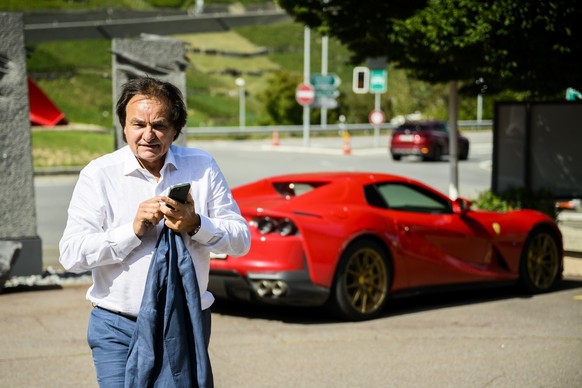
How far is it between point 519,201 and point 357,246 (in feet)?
22.5

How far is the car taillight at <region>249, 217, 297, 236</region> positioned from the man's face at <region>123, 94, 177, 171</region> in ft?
17.0

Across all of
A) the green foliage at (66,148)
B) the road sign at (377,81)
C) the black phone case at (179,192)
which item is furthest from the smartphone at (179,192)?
the road sign at (377,81)

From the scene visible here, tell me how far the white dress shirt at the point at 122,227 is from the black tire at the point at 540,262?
24.4ft

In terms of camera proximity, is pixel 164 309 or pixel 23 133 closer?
pixel 164 309

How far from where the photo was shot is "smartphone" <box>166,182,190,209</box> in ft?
11.9

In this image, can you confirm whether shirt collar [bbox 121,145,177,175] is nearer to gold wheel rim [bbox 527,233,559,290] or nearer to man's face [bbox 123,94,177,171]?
man's face [bbox 123,94,177,171]

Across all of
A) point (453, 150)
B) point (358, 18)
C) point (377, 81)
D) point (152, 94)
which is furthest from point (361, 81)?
point (152, 94)

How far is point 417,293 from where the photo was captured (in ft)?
32.4

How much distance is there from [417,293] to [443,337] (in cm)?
122

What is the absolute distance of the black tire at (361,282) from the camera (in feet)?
30.1

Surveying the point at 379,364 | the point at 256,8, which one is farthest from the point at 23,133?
the point at 256,8

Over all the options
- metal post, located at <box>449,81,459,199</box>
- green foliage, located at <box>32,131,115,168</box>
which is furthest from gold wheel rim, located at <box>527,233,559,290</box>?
green foliage, located at <box>32,131,115,168</box>

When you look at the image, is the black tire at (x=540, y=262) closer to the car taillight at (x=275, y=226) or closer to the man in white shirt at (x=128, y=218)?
the car taillight at (x=275, y=226)

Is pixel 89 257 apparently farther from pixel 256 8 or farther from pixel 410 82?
pixel 256 8
